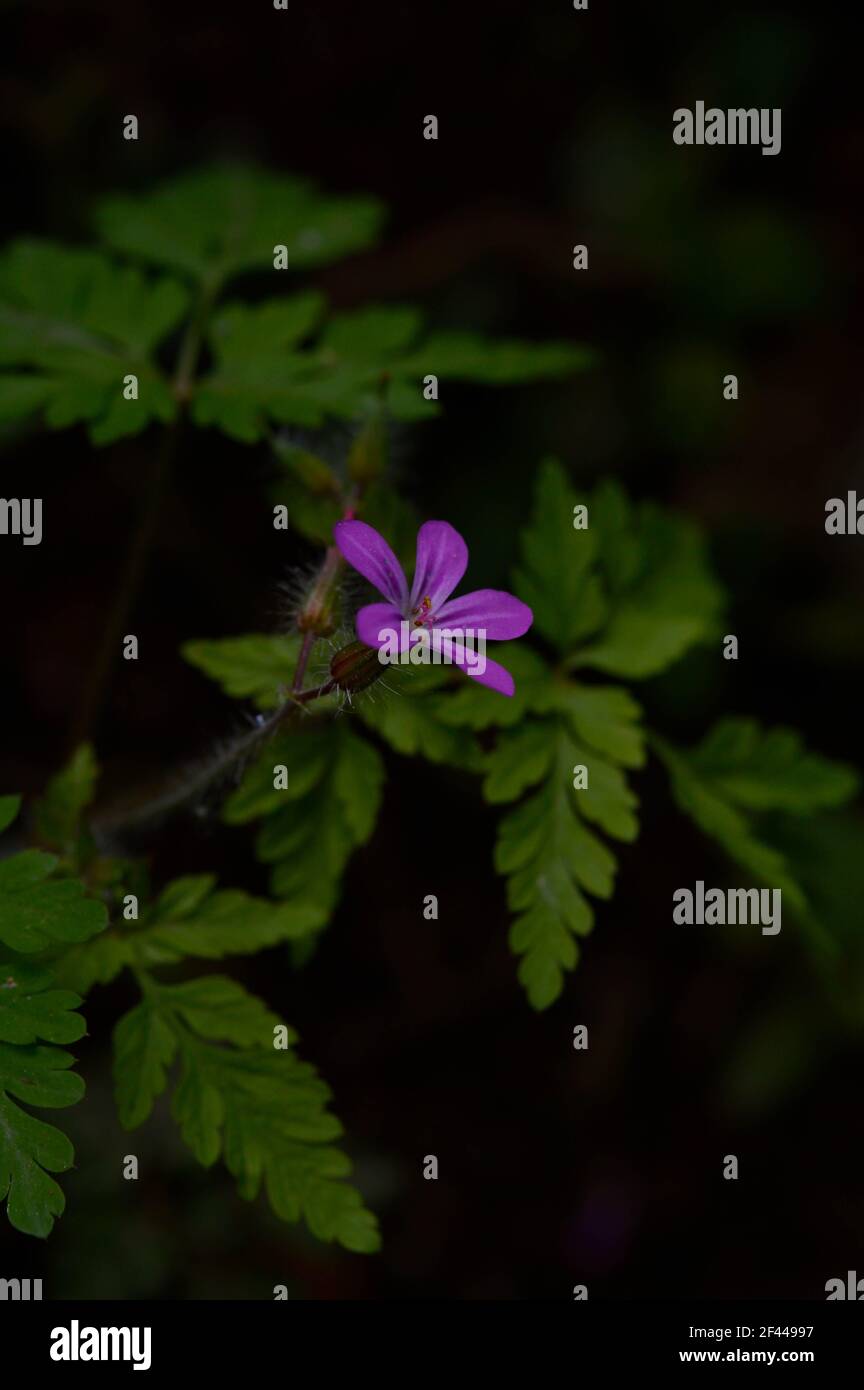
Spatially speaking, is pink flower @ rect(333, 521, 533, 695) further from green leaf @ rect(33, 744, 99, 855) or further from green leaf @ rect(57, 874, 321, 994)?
green leaf @ rect(33, 744, 99, 855)

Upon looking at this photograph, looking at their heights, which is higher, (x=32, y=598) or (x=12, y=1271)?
(x=32, y=598)

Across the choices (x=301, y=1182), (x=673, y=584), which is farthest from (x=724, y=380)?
(x=301, y=1182)

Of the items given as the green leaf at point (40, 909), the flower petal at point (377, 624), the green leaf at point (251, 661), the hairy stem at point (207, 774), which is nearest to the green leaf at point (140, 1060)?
the green leaf at point (40, 909)

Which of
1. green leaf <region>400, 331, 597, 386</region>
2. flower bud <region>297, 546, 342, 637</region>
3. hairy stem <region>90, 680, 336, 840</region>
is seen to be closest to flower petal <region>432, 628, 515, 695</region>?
hairy stem <region>90, 680, 336, 840</region>

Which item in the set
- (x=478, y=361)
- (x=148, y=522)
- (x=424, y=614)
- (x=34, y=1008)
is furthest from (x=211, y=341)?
(x=34, y=1008)

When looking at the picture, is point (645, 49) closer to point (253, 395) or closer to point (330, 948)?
point (253, 395)

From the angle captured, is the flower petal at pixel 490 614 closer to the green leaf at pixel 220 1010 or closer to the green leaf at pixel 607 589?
the green leaf at pixel 607 589

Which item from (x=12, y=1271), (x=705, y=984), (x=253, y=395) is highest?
(x=253, y=395)
